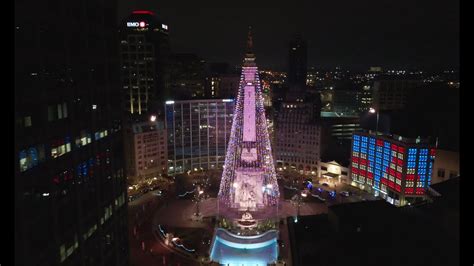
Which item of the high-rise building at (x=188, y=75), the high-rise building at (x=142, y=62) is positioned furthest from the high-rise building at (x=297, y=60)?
the high-rise building at (x=142, y=62)

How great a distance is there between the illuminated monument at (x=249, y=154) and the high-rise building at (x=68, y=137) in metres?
26.6

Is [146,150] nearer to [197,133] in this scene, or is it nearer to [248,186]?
[197,133]

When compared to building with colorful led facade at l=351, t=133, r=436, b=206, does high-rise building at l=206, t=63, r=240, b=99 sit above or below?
above

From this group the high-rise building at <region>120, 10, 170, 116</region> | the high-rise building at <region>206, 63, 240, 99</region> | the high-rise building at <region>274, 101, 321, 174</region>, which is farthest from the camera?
the high-rise building at <region>206, 63, 240, 99</region>

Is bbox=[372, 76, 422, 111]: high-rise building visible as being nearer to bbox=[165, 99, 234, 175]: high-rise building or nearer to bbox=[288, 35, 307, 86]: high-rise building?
bbox=[288, 35, 307, 86]: high-rise building

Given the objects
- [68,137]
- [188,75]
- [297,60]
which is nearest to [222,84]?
[188,75]

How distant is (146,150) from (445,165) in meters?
53.4

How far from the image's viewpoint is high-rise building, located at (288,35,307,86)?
170 meters

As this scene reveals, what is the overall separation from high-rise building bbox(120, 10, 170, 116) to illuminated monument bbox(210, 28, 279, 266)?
45707 millimetres

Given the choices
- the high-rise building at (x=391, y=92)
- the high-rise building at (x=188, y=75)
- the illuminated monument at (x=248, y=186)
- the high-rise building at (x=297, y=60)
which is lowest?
the illuminated monument at (x=248, y=186)

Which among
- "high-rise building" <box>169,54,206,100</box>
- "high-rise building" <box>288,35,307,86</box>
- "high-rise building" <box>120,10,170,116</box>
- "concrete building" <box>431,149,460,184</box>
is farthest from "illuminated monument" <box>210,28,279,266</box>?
"high-rise building" <box>288,35,307,86</box>

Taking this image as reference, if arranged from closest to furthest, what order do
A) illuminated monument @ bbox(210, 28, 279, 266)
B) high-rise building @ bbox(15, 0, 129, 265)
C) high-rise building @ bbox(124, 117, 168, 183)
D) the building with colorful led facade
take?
high-rise building @ bbox(15, 0, 129, 265), illuminated monument @ bbox(210, 28, 279, 266), the building with colorful led facade, high-rise building @ bbox(124, 117, 168, 183)

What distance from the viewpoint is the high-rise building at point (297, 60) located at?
170000 millimetres

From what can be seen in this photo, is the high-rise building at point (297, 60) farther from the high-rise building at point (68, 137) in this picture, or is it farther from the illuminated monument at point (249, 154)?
the high-rise building at point (68, 137)
